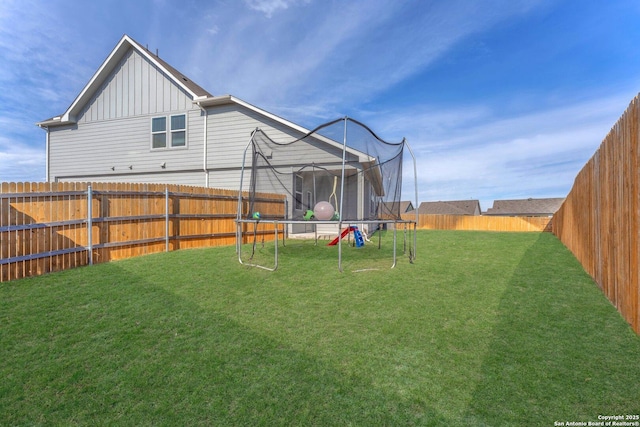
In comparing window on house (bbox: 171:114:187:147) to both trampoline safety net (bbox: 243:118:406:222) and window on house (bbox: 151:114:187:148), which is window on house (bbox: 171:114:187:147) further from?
trampoline safety net (bbox: 243:118:406:222)

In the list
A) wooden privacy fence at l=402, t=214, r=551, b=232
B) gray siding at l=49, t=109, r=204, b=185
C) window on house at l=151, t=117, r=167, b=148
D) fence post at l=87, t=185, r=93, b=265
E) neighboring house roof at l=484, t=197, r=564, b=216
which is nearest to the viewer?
fence post at l=87, t=185, r=93, b=265

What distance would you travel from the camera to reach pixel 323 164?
7.78 meters

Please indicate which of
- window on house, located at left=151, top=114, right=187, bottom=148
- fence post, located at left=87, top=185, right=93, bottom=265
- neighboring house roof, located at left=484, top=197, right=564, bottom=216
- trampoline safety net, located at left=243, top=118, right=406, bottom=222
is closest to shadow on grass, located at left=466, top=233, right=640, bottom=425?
trampoline safety net, located at left=243, top=118, right=406, bottom=222

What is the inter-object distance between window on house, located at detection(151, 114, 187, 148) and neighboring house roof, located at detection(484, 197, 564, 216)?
44.1 meters

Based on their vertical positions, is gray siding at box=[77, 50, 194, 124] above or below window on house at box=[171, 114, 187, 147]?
above

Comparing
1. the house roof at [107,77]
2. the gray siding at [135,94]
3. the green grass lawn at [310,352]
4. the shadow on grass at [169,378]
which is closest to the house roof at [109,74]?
the house roof at [107,77]

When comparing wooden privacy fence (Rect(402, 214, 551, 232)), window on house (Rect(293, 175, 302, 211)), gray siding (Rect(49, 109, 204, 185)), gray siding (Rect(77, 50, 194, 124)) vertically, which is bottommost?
wooden privacy fence (Rect(402, 214, 551, 232))

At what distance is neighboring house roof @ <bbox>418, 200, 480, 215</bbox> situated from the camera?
42.5 metres

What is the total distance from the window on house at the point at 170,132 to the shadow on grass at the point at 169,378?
31.3ft

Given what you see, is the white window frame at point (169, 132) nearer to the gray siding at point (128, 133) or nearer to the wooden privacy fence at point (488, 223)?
the gray siding at point (128, 133)

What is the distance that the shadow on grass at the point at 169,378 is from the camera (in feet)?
5.57

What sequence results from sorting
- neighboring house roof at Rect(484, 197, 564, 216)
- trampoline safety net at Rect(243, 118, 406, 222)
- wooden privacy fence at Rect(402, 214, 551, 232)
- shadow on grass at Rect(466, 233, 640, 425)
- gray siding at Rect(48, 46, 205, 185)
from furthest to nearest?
neighboring house roof at Rect(484, 197, 564, 216)
wooden privacy fence at Rect(402, 214, 551, 232)
gray siding at Rect(48, 46, 205, 185)
trampoline safety net at Rect(243, 118, 406, 222)
shadow on grass at Rect(466, 233, 640, 425)

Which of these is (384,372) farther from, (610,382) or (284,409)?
(610,382)

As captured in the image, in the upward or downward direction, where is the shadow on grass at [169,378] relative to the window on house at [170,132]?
downward
